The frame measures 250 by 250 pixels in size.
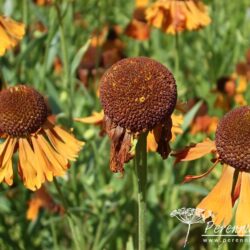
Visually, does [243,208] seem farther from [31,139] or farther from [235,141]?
[31,139]

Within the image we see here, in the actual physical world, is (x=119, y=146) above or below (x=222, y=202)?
above

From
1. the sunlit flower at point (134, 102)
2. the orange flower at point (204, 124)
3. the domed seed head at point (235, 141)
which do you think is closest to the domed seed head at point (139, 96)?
the sunlit flower at point (134, 102)

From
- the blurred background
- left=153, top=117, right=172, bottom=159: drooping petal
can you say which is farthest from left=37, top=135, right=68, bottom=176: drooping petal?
left=153, top=117, right=172, bottom=159: drooping petal

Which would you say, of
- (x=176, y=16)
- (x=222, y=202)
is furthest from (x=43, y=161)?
(x=176, y=16)

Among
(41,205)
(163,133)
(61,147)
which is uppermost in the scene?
(163,133)

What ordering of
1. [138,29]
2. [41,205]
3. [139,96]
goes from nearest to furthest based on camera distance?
[139,96] < [41,205] < [138,29]

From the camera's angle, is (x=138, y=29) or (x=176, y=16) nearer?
(x=176, y=16)

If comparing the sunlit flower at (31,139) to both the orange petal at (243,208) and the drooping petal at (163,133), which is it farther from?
the orange petal at (243,208)
